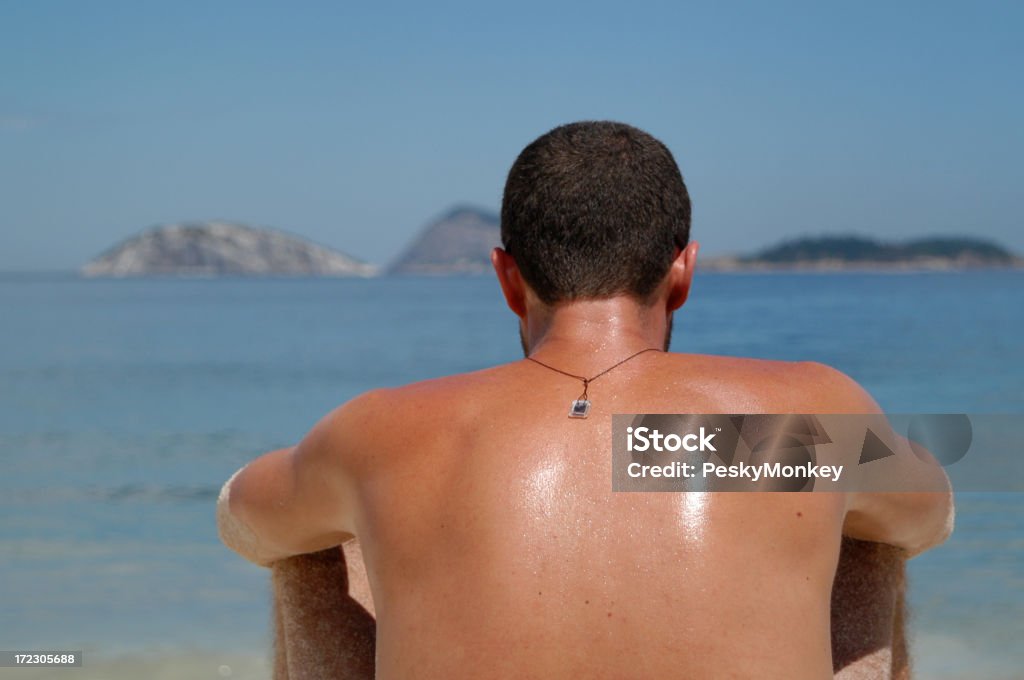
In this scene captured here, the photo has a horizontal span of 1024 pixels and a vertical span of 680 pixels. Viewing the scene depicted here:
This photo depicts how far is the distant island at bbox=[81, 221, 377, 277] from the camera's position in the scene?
15025 cm

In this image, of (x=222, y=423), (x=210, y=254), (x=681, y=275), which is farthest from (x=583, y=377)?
(x=210, y=254)

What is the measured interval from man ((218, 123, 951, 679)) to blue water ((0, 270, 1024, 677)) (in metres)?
4.14

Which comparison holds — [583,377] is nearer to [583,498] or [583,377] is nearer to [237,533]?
[583,498]

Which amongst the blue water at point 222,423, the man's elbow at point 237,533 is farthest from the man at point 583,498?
the blue water at point 222,423

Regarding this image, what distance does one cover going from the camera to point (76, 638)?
20.0 ft

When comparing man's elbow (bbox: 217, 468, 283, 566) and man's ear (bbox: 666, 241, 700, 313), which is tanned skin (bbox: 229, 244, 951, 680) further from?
man's elbow (bbox: 217, 468, 283, 566)

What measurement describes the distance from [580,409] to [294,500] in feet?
1.81

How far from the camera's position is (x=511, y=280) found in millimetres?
1787

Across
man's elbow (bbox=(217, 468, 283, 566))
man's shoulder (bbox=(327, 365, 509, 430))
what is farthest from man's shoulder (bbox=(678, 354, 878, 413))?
man's elbow (bbox=(217, 468, 283, 566))

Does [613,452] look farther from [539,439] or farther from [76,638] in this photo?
[76,638]

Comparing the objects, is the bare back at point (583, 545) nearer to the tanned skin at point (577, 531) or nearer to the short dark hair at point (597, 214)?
the tanned skin at point (577, 531)

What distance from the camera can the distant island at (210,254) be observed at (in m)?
150

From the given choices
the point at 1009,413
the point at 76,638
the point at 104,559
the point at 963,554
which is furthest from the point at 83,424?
the point at 1009,413

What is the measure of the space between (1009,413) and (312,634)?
1448 cm
